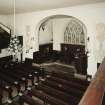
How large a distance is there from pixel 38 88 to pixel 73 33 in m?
8.31

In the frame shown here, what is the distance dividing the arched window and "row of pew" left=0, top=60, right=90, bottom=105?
590 centimetres

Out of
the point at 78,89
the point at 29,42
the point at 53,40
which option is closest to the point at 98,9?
the point at 78,89

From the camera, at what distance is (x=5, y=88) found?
570cm

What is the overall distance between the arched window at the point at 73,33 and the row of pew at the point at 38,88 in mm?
5899

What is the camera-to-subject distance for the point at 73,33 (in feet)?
42.2

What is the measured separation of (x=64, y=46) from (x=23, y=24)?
4402mm

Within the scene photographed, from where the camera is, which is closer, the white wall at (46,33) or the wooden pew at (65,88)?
the wooden pew at (65,88)

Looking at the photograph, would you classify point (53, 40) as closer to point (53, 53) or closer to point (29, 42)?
point (53, 53)

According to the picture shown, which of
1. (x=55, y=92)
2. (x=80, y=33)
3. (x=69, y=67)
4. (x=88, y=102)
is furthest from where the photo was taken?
(x=80, y=33)

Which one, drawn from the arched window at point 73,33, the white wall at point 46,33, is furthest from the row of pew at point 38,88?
the arched window at point 73,33

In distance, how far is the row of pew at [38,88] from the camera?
438 centimetres

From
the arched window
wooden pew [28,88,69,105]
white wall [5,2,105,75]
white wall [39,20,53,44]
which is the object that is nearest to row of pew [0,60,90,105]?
wooden pew [28,88,69,105]

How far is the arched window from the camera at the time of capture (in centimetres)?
1248

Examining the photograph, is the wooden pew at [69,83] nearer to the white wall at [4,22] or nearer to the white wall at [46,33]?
the white wall at [4,22]
